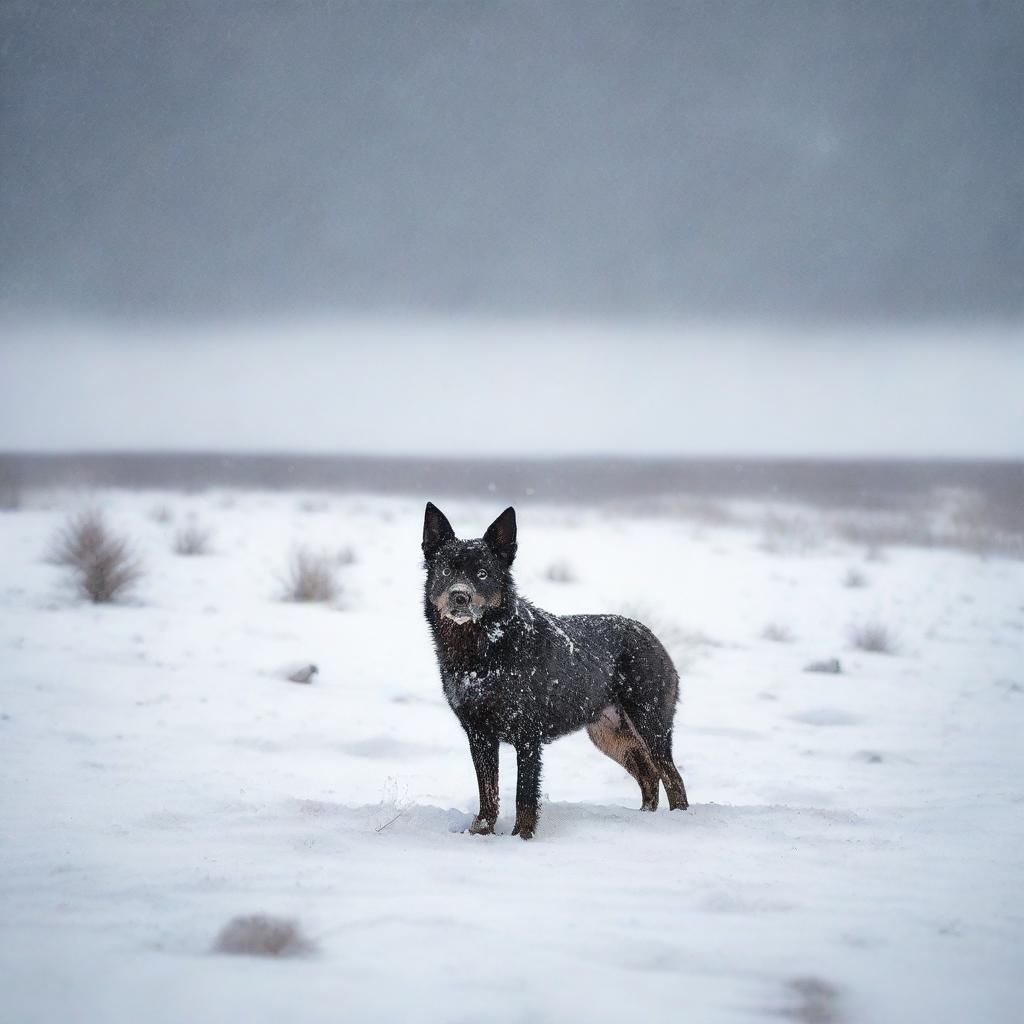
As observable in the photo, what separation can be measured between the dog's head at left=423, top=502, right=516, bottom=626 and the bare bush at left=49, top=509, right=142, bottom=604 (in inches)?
317

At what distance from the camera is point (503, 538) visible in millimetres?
4418

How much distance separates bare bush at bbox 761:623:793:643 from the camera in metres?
12.0

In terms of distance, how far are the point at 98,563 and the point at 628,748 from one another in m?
8.45

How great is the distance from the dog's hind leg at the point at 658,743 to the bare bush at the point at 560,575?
10.1 meters

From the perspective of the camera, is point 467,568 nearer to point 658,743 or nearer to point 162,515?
point 658,743

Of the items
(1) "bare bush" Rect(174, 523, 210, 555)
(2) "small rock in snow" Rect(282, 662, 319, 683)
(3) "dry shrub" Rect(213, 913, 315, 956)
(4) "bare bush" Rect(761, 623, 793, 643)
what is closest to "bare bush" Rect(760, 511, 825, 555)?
(4) "bare bush" Rect(761, 623, 793, 643)

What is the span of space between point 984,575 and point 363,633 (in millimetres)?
12731

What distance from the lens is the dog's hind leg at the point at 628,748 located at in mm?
4891

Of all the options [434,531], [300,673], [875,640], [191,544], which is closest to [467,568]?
[434,531]

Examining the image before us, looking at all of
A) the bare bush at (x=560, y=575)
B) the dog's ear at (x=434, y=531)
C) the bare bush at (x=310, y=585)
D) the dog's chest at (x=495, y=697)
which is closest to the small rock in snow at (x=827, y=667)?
the bare bush at (x=560, y=575)

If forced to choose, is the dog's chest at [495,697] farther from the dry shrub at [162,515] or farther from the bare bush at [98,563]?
the dry shrub at [162,515]

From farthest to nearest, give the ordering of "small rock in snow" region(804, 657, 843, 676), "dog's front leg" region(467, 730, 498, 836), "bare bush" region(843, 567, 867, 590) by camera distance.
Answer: "bare bush" region(843, 567, 867, 590) < "small rock in snow" region(804, 657, 843, 676) < "dog's front leg" region(467, 730, 498, 836)

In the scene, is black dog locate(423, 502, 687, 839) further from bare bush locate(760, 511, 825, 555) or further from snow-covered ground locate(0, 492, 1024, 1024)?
bare bush locate(760, 511, 825, 555)

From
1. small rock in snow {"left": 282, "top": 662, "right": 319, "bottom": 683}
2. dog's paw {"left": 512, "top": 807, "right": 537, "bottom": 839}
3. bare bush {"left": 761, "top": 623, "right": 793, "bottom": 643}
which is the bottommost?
small rock in snow {"left": 282, "top": 662, "right": 319, "bottom": 683}
